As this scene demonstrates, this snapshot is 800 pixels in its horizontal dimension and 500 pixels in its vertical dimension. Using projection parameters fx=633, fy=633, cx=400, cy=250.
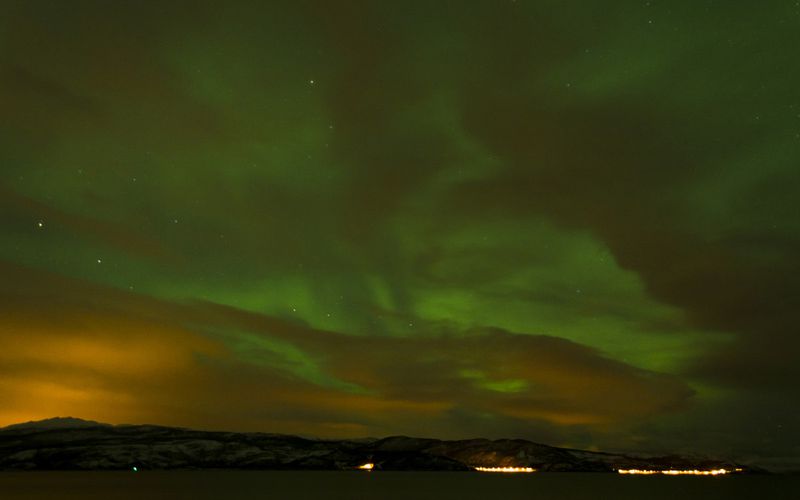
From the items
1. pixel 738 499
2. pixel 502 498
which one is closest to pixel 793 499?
pixel 738 499

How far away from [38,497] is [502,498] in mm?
117546

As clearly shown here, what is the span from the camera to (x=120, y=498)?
551ft

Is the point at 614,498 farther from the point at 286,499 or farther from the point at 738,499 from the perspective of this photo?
the point at 286,499

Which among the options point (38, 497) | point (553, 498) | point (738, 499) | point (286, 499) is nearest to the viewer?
point (38, 497)

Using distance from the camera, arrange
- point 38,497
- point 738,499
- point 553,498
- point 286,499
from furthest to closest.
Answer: point 738,499
point 553,498
point 286,499
point 38,497

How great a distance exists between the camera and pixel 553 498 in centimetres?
17950

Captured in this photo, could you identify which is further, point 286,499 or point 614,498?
point 614,498

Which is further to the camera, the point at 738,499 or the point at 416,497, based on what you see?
the point at 738,499

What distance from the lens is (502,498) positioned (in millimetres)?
176375

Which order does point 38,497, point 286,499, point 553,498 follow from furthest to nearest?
1. point 553,498
2. point 286,499
3. point 38,497

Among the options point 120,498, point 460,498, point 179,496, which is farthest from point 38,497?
point 460,498

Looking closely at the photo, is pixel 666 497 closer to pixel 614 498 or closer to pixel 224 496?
pixel 614 498

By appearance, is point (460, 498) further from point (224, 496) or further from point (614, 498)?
point (224, 496)

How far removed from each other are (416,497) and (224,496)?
5201 cm
